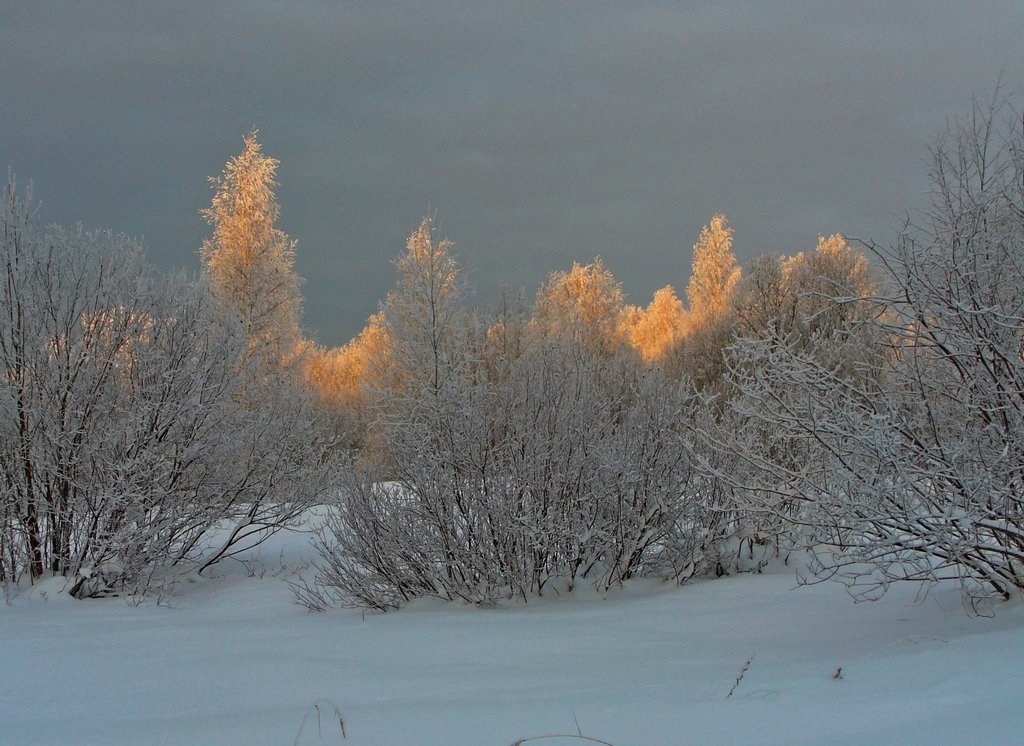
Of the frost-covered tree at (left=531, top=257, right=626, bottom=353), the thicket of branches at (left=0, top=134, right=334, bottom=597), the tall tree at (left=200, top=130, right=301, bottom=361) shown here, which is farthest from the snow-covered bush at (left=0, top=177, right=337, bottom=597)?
the frost-covered tree at (left=531, top=257, right=626, bottom=353)

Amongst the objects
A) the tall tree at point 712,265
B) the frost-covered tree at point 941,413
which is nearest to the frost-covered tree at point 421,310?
the frost-covered tree at point 941,413

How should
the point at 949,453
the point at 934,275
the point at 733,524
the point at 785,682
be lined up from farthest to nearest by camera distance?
the point at 733,524 → the point at 934,275 → the point at 949,453 → the point at 785,682

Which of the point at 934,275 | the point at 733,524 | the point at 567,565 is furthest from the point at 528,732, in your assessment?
the point at 733,524

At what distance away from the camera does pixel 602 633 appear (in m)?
5.25

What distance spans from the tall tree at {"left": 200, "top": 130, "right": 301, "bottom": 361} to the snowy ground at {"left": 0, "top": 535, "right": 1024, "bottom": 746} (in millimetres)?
10795

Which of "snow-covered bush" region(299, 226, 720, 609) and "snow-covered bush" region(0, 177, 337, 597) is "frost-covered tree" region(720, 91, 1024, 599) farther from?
"snow-covered bush" region(0, 177, 337, 597)

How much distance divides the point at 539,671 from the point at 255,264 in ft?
49.3

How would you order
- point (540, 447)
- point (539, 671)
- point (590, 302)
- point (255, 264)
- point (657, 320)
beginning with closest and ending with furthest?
Answer: 1. point (539, 671)
2. point (540, 447)
3. point (255, 264)
4. point (590, 302)
5. point (657, 320)

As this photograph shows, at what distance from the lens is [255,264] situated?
58.2 ft

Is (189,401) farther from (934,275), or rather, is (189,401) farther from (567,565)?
(934,275)

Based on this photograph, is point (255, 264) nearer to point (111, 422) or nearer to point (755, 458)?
point (111, 422)

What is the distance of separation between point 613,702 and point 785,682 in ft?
2.34

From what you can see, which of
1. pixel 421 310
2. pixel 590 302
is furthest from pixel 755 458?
pixel 590 302

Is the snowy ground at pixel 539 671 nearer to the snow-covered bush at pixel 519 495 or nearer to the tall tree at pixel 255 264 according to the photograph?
the snow-covered bush at pixel 519 495
